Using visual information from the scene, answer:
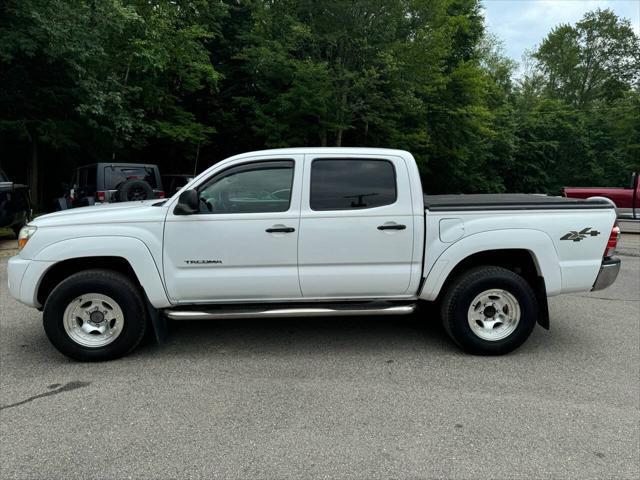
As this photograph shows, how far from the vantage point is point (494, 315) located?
441 centimetres

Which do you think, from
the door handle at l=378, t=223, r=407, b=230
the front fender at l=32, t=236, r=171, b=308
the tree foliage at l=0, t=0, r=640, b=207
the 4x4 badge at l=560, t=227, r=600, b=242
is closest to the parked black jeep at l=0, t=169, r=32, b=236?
the tree foliage at l=0, t=0, r=640, b=207

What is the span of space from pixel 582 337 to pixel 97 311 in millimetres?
4685

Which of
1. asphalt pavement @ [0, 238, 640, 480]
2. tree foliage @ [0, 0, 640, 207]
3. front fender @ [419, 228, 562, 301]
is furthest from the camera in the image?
tree foliage @ [0, 0, 640, 207]

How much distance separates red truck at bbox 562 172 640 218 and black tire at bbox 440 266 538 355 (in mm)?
11210

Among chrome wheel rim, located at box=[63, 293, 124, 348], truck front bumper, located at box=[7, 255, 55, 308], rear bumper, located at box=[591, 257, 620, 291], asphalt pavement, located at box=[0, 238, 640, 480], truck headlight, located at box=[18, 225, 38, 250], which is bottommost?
asphalt pavement, located at box=[0, 238, 640, 480]

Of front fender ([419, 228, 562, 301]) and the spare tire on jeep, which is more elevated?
the spare tire on jeep

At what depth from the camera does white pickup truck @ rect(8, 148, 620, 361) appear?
162 inches

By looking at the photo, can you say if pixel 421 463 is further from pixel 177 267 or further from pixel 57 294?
pixel 57 294

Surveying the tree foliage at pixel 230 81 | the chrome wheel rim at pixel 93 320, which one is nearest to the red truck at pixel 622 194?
the tree foliage at pixel 230 81

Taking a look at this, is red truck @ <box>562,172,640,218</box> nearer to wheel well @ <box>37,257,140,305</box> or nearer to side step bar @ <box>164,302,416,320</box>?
side step bar @ <box>164,302,416,320</box>

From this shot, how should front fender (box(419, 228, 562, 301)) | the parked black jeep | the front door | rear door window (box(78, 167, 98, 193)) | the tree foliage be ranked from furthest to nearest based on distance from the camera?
the tree foliage
rear door window (box(78, 167, 98, 193))
the parked black jeep
front fender (box(419, 228, 562, 301))
the front door

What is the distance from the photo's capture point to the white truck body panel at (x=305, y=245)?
411cm

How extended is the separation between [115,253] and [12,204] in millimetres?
7215

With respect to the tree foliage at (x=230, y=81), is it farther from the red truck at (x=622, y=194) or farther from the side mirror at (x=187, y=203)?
the side mirror at (x=187, y=203)
